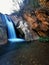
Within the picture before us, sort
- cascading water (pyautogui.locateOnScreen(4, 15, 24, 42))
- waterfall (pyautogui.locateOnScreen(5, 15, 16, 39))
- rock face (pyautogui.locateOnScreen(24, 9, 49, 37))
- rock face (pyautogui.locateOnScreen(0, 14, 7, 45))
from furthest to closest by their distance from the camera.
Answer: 1. waterfall (pyautogui.locateOnScreen(5, 15, 16, 39))
2. rock face (pyautogui.locateOnScreen(24, 9, 49, 37))
3. cascading water (pyautogui.locateOnScreen(4, 15, 24, 42))
4. rock face (pyautogui.locateOnScreen(0, 14, 7, 45))

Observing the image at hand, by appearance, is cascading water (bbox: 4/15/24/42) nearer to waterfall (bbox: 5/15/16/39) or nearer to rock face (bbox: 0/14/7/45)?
waterfall (bbox: 5/15/16/39)

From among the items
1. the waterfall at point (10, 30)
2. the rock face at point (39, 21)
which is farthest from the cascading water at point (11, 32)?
the rock face at point (39, 21)

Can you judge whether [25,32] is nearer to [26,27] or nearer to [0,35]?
[26,27]

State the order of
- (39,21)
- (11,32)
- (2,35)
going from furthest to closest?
(11,32), (39,21), (2,35)

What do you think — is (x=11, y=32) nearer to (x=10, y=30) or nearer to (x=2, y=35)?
(x=10, y=30)

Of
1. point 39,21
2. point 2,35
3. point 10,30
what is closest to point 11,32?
point 10,30

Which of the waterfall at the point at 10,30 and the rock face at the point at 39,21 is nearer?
the rock face at the point at 39,21

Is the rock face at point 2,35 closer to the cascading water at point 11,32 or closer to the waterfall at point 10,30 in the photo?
the cascading water at point 11,32

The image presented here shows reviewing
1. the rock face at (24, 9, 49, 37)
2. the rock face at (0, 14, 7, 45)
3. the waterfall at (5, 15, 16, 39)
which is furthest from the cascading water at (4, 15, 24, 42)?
the rock face at (24, 9, 49, 37)

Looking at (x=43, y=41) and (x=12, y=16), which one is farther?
(x=12, y=16)

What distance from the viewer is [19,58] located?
1065cm

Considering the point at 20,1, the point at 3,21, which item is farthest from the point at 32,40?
the point at 20,1

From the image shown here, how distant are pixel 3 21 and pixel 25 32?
2430 mm

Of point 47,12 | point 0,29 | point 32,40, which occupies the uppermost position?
point 47,12
